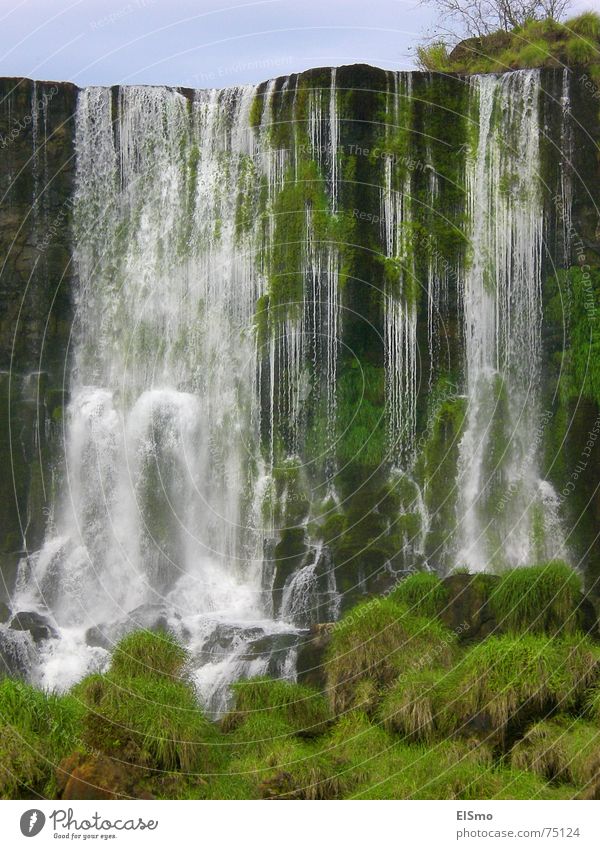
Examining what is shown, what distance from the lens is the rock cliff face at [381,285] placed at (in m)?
28.6

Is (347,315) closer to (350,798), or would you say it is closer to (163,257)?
(163,257)

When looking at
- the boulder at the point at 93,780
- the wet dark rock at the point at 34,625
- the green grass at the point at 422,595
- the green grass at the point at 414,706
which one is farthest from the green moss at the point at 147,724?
the wet dark rock at the point at 34,625

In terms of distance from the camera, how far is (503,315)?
28.9 meters

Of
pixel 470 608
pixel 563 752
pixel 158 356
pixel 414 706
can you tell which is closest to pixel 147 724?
pixel 414 706

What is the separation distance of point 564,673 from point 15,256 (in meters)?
16.8

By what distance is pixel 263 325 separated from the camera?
29.6 metres

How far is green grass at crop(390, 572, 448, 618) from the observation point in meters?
21.4

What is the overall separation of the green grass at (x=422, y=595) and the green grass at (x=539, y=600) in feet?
2.81

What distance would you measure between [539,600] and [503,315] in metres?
9.48

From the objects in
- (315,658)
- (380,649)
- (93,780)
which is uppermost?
(380,649)

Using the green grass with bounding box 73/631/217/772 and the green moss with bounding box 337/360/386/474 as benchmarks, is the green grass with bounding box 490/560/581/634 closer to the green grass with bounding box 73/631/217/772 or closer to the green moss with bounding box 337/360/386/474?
the green grass with bounding box 73/631/217/772

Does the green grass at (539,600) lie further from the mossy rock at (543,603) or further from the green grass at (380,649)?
the green grass at (380,649)

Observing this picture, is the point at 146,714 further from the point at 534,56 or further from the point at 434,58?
the point at 434,58

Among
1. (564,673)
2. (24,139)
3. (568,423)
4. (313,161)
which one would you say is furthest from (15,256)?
(564,673)
